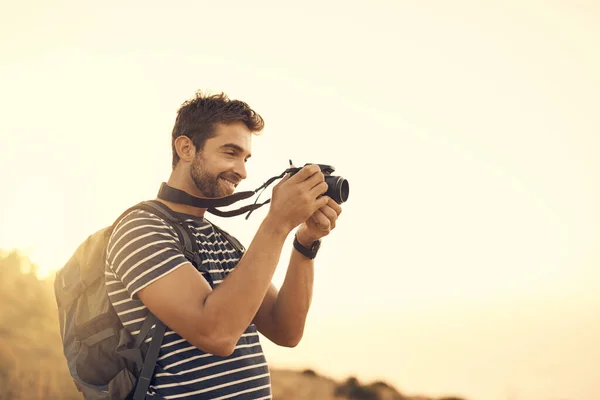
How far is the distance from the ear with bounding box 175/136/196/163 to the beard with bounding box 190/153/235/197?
0.25ft

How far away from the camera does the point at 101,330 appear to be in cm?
244

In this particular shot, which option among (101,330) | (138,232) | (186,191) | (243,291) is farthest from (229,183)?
(101,330)

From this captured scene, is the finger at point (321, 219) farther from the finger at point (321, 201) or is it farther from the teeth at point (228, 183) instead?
the teeth at point (228, 183)

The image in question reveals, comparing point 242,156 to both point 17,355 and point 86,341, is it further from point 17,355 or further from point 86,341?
point 17,355

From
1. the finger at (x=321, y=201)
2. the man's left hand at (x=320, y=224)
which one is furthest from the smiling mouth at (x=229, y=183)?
the finger at (x=321, y=201)

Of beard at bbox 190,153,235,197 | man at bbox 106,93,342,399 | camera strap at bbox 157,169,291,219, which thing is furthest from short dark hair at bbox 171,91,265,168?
camera strap at bbox 157,169,291,219

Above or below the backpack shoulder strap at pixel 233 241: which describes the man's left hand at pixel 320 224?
above

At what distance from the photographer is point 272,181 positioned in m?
3.12

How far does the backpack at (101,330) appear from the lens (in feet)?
7.72

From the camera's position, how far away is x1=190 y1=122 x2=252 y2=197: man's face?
9.40 feet

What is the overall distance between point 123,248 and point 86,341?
438 millimetres

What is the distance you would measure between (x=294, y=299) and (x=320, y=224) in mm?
492

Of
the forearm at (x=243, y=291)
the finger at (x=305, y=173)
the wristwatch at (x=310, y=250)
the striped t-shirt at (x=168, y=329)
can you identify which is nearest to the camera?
the forearm at (x=243, y=291)

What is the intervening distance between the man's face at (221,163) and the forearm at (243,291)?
61 centimetres
